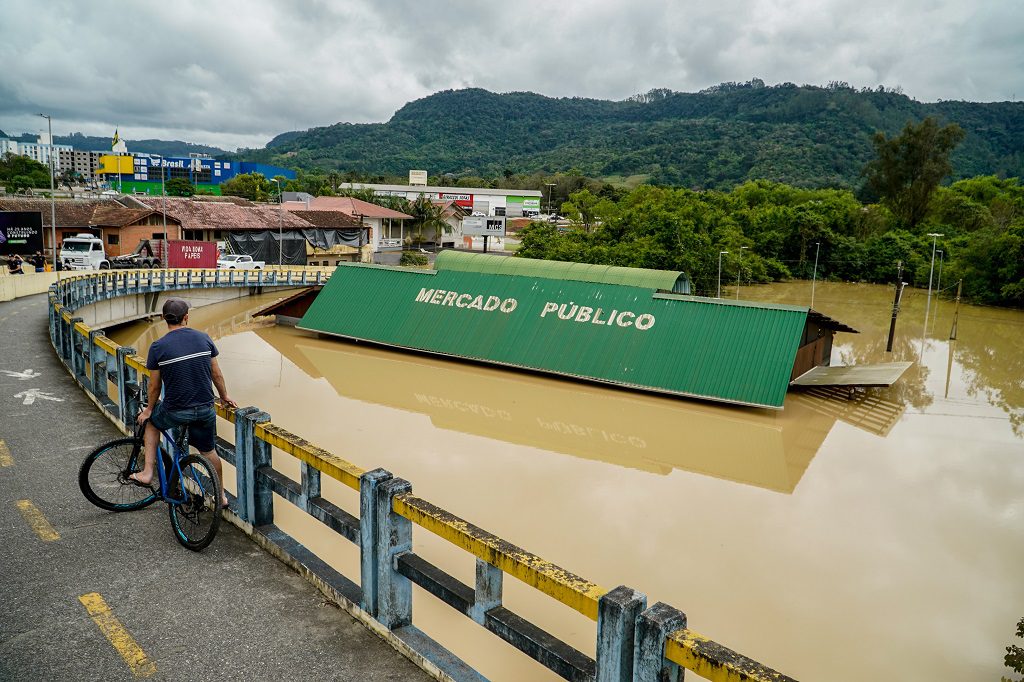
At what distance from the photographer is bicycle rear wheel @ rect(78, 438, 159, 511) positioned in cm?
721

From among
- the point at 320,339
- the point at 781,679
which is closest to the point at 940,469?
the point at 781,679

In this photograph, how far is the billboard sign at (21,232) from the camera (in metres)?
44.1

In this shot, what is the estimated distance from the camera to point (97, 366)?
11.5 meters

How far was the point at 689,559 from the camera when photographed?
12.8m

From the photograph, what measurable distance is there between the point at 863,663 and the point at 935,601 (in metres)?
2.62

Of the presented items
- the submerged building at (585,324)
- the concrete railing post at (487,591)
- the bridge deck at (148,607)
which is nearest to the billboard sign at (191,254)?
the submerged building at (585,324)

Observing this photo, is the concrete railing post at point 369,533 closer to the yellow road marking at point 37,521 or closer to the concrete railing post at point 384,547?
the concrete railing post at point 384,547

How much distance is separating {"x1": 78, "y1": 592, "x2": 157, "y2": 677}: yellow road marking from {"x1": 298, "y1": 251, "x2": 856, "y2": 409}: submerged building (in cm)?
1972

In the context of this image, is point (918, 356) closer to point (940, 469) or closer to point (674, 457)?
point (940, 469)

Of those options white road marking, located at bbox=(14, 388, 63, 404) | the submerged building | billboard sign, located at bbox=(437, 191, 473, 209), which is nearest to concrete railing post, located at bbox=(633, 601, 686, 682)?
white road marking, located at bbox=(14, 388, 63, 404)

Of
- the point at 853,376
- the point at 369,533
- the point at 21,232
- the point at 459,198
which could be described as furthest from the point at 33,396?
the point at 459,198

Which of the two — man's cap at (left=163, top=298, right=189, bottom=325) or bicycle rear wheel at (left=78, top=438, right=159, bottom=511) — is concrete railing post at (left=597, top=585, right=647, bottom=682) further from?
bicycle rear wheel at (left=78, top=438, right=159, bottom=511)

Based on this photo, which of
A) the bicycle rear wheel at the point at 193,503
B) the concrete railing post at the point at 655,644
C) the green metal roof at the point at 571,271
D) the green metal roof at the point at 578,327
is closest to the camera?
the concrete railing post at the point at 655,644

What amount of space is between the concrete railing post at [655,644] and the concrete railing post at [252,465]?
3972 millimetres
